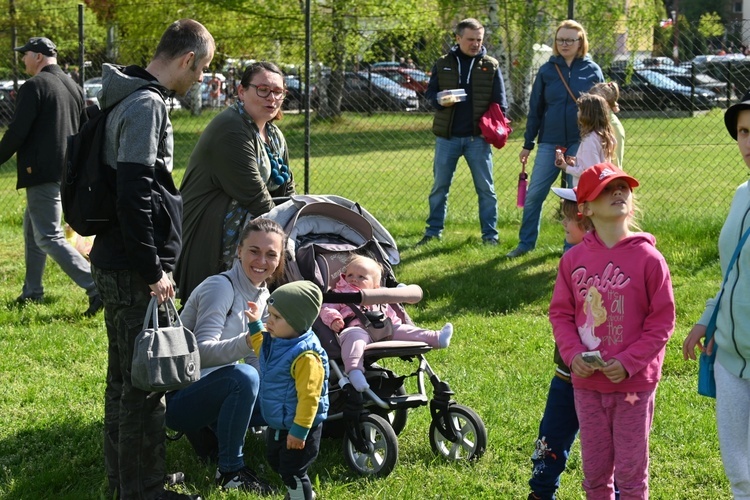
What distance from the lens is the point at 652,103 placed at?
17.4m

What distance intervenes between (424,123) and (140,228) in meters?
14.7

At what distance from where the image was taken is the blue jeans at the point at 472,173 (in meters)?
9.78

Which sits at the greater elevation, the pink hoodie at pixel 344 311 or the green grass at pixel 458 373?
the pink hoodie at pixel 344 311

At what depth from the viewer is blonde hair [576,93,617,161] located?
7672mm

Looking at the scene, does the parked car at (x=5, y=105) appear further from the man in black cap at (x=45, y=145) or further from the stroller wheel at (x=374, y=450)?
the stroller wheel at (x=374, y=450)

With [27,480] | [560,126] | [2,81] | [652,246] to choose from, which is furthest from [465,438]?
[2,81]

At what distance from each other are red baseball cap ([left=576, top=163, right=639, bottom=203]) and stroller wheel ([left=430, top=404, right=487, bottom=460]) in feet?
4.83

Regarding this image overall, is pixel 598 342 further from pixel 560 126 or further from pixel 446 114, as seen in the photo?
pixel 446 114

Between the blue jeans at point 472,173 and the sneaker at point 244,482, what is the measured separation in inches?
217

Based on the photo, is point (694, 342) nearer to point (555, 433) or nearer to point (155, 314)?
point (555, 433)

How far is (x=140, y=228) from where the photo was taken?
13.3 ft

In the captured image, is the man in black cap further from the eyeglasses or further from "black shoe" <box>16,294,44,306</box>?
the eyeglasses

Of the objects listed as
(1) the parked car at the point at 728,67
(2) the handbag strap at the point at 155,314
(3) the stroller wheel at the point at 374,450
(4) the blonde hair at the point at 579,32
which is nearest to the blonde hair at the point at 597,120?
(4) the blonde hair at the point at 579,32

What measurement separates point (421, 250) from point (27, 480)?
5497 millimetres
